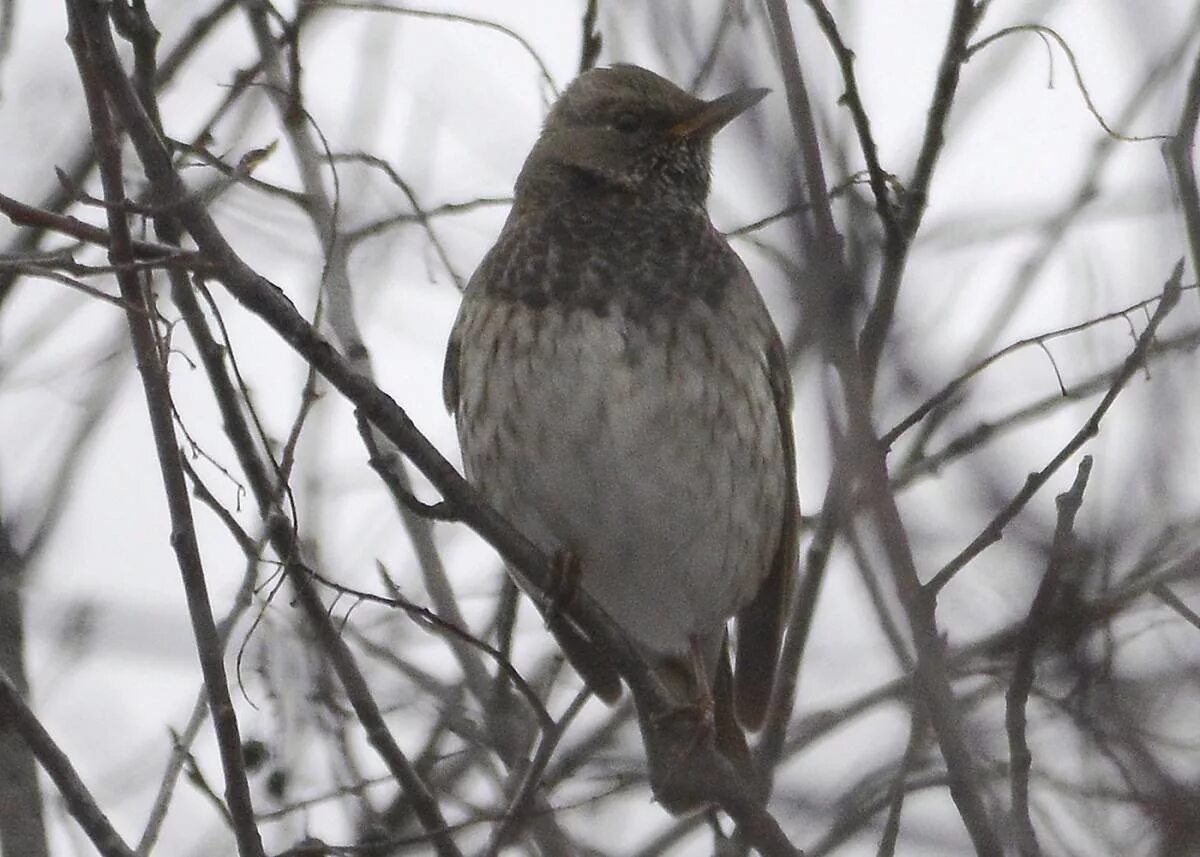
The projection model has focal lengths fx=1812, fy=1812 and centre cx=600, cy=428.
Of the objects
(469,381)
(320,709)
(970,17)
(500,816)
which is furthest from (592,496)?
(970,17)

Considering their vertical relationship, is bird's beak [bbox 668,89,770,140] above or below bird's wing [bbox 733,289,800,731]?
above

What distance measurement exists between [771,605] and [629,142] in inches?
65.5

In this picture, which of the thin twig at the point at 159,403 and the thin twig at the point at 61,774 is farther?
the thin twig at the point at 61,774

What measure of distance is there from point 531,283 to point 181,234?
1569 mm

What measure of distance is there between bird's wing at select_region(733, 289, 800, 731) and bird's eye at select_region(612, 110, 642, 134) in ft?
2.49

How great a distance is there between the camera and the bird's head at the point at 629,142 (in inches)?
240

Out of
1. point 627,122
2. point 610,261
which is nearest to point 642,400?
point 610,261

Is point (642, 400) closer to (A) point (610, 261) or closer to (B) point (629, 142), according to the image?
(A) point (610, 261)

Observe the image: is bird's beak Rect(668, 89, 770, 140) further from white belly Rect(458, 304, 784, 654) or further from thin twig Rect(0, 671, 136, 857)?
thin twig Rect(0, 671, 136, 857)

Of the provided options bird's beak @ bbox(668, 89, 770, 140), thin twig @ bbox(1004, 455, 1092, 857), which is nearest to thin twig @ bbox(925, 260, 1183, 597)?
thin twig @ bbox(1004, 455, 1092, 857)

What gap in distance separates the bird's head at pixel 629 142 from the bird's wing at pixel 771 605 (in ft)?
1.76

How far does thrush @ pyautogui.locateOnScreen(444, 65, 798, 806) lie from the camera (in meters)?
5.30

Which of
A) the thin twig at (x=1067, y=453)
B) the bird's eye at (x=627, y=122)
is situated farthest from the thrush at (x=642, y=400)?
the thin twig at (x=1067, y=453)

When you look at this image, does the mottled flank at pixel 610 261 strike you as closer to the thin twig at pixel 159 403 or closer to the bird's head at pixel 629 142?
the bird's head at pixel 629 142
